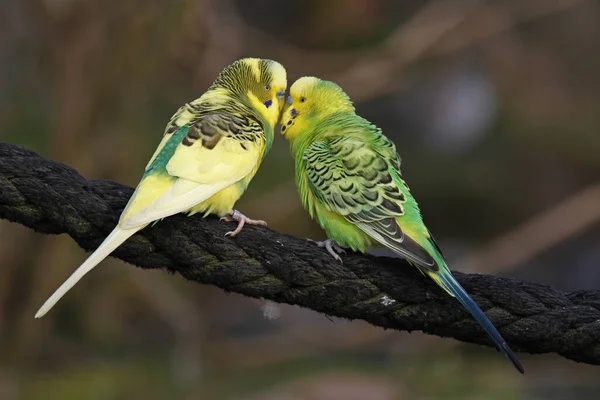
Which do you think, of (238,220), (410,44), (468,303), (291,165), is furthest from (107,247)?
(410,44)

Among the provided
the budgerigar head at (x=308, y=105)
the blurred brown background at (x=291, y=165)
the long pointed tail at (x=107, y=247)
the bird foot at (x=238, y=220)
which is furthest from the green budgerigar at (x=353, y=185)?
the blurred brown background at (x=291, y=165)

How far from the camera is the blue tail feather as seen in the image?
Answer: 118 centimetres

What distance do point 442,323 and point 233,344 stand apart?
11.2 feet

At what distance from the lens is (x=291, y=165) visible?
179 inches

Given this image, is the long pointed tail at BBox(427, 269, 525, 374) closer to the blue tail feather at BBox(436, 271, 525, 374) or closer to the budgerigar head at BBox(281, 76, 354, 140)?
the blue tail feather at BBox(436, 271, 525, 374)

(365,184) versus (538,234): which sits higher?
(365,184)

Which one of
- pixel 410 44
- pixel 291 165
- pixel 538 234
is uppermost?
pixel 410 44

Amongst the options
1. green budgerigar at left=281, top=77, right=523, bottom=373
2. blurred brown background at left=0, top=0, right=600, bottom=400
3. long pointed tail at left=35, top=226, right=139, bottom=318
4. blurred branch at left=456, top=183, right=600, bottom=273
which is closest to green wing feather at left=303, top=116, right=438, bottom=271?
green budgerigar at left=281, top=77, right=523, bottom=373

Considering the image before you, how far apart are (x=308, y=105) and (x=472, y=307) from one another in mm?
Result: 596

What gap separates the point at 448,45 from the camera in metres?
4.95

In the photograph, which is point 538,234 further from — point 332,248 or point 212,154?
point 212,154

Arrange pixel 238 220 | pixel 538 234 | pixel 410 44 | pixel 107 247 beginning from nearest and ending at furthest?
1. pixel 107 247
2. pixel 238 220
3. pixel 538 234
4. pixel 410 44

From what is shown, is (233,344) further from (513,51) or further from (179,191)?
(179,191)

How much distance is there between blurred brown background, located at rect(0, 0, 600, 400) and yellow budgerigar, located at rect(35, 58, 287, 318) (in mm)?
2277
